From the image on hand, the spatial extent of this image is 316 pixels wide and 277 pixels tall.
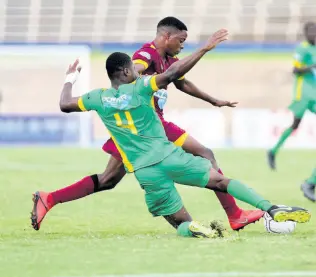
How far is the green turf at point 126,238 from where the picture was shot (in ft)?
21.1

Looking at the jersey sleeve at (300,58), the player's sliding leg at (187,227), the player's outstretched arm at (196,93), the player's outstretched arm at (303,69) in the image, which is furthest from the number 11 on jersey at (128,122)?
the jersey sleeve at (300,58)

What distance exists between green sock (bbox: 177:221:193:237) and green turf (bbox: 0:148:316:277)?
75mm

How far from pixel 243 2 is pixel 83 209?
22163 mm

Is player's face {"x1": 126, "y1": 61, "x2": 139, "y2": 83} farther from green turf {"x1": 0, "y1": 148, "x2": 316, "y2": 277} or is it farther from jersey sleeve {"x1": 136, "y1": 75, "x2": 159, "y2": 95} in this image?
green turf {"x1": 0, "y1": 148, "x2": 316, "y2": 277}

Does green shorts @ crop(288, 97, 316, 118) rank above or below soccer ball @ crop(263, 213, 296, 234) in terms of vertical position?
above

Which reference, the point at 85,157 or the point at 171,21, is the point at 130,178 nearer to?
the point at 85,157

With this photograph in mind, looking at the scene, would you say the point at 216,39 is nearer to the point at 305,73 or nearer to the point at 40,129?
the point at 305,73

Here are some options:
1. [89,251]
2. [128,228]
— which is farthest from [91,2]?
[89,251]

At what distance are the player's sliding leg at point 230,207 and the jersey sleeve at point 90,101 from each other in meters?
1.28

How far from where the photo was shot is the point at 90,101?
806cm

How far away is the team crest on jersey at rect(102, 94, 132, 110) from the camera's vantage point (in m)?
7.88

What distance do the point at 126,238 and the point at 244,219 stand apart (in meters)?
1.18

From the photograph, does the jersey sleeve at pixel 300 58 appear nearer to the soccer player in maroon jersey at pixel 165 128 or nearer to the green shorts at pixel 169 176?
the soccer player in maroon jersey at pixel 165 128

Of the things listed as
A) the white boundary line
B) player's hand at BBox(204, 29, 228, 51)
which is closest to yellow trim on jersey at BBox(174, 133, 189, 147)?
player's hand at BBox(204, 29, 228, 51)
